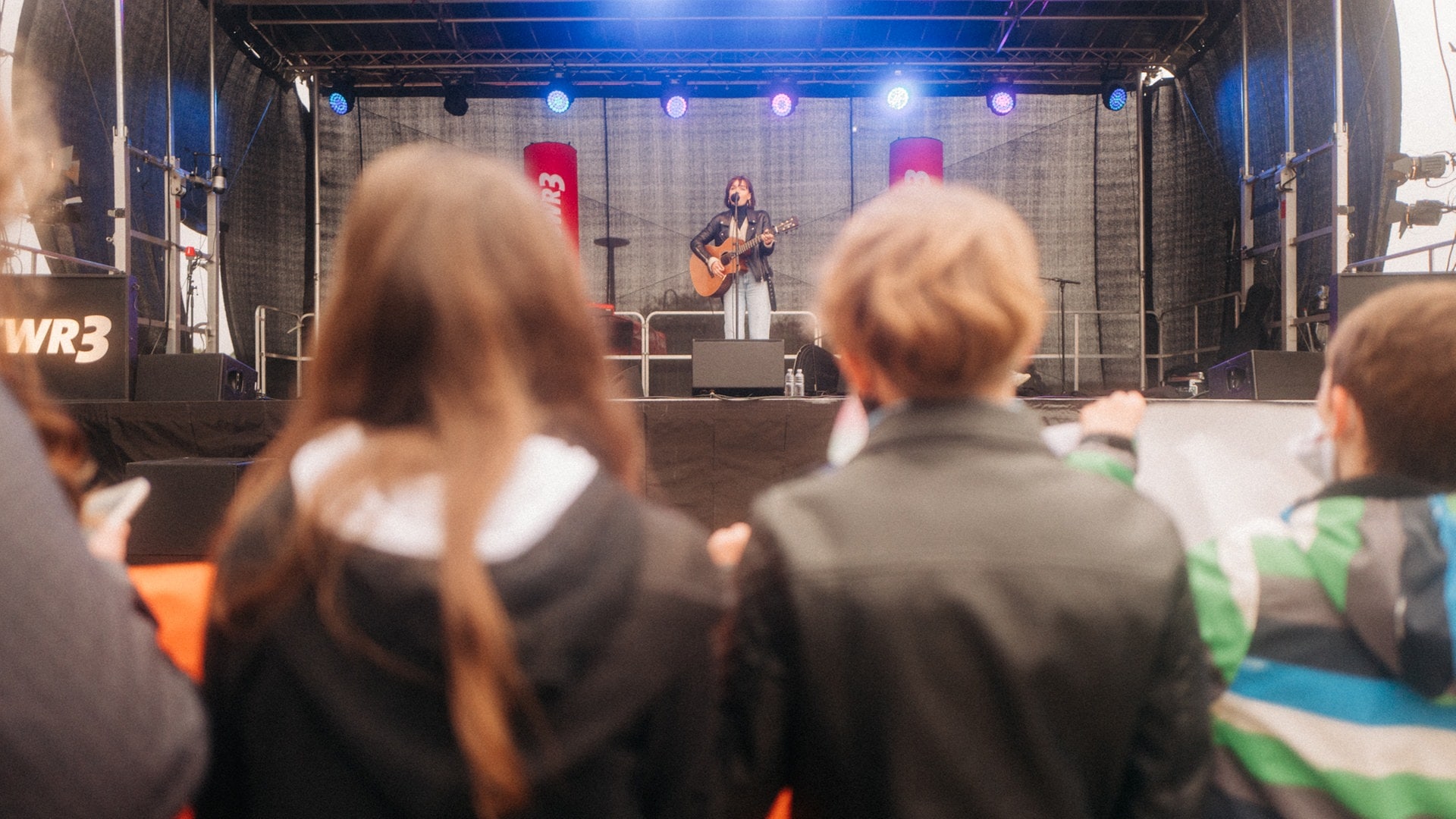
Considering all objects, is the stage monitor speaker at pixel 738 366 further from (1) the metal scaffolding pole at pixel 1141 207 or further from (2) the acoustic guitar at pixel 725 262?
(1) the metal scaffolding pole at pixel 1141 207

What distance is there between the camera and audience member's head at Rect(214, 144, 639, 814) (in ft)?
2.13

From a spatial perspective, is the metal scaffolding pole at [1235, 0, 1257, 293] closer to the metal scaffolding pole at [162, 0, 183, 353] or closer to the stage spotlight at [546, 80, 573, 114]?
the stage spotlight at [546, 80, 573, 114]

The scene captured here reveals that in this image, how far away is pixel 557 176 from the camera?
27.3 ft

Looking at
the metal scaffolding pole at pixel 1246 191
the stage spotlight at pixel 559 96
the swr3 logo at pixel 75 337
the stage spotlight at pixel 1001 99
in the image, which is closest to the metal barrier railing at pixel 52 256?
the swr3 logo at pixel 75 337

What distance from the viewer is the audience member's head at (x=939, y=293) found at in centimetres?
85

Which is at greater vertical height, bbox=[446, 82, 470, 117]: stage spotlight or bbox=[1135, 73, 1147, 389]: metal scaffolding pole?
bbox=[446, 82, 470, 117]: stage spotlight

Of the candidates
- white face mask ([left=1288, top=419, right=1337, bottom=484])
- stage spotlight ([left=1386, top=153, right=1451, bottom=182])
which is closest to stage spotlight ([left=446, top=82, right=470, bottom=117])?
stage spotlight ([left=1386, top=153, right=1451, bottom=182])

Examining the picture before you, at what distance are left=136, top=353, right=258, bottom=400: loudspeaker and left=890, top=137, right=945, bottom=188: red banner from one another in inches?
245

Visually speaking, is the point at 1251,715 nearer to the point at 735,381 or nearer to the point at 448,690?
the point at 448,690

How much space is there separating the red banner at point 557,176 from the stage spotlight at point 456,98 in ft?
3.55

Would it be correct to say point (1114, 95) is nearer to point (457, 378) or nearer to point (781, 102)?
point (781, 102)

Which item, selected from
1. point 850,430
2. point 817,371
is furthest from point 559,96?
point 850,430

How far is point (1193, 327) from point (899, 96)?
13.0 ft

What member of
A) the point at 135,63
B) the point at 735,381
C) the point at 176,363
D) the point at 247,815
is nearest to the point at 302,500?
the point at 247,815
